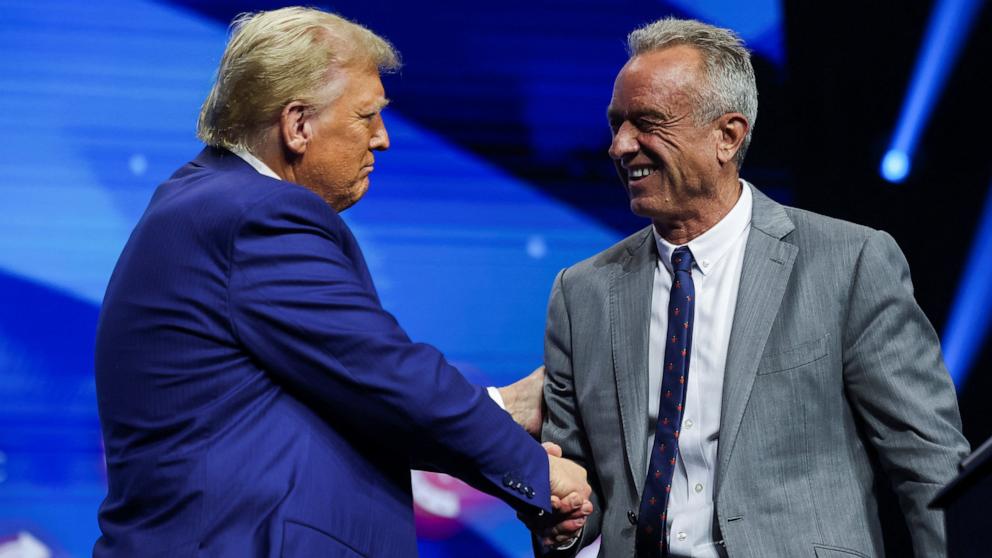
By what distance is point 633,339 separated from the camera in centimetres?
219

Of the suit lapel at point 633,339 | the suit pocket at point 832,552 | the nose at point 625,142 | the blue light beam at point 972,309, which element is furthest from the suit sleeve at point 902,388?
the blue light beam at point 972,309

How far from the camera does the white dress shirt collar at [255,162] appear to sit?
6.13 feet

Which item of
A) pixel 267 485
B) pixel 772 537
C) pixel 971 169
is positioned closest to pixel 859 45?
pixel 971 169

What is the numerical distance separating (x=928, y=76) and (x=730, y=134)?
134 cm

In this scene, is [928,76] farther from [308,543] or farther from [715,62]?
[308,543]

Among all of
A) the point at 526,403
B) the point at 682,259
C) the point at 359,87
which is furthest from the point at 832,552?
the point at 359,87

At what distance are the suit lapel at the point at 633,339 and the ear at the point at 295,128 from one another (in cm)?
71

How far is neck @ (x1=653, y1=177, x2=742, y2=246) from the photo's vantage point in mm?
2213

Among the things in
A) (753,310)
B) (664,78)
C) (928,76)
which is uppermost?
(928,76)

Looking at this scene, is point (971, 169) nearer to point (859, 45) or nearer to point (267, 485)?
point (859, 45)

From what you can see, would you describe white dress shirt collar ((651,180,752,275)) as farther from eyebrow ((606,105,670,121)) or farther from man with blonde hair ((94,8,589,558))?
man with blonde hair ((94,8,589,558))

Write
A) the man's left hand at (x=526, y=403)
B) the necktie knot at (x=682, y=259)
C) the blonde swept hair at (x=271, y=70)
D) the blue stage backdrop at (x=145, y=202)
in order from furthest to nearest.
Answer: the blue stage backdrop at (x=145, y=202) → the man's left hand at (x=526, y=403) → the necktie knot at (x=682, y=259) → the blonde swept hair at (x=271, y=70)

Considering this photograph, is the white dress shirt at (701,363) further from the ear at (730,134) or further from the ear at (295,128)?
the ear at (295,128)

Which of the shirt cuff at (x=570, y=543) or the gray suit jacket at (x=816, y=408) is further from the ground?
the gray suit jacket at (x=816, y=408)
